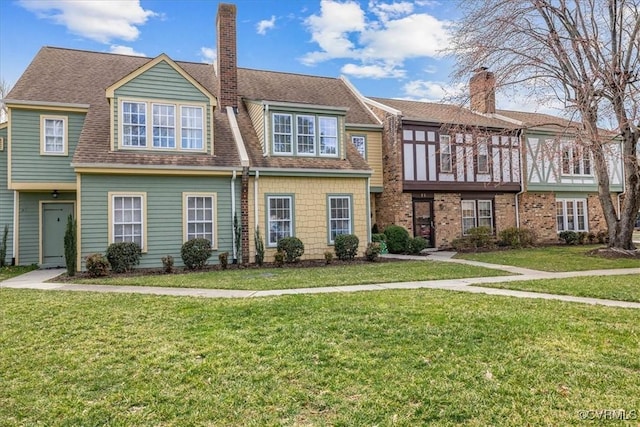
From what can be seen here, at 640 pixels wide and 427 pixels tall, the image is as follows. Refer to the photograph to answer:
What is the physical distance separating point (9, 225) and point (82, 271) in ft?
15.8

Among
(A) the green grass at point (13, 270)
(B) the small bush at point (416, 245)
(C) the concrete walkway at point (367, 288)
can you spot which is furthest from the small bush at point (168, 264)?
(B) the small bush at point (416, 245)

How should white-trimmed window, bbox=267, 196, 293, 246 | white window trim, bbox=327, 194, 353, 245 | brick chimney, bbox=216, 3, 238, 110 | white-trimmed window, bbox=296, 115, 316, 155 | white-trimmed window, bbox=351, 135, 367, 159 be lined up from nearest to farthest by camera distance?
white-trimmed window, bbox=267, 196, 293, 246, white window trim, bbox=327, 194, 353, 245, white-trimmed window, bbox=296, 115, 316, 155, brick chimney, bbox=216, 3, 238, 110, white-trimmed window, bbox=351, 135, 367, 159

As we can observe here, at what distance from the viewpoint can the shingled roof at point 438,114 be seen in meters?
19.0

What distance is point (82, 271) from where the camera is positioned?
38.5 feet

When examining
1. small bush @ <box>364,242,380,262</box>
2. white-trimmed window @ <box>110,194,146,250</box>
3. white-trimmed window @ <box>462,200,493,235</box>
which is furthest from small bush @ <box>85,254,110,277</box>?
white-trimmed window @ <box>462,200,493,235</box>

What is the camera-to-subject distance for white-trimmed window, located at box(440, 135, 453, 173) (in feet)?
62.5

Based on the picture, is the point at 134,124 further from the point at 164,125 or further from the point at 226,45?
the point at 226,45

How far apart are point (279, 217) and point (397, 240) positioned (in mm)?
5644

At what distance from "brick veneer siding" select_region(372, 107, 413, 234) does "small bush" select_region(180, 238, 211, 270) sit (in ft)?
29.6

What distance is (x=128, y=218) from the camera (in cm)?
1230

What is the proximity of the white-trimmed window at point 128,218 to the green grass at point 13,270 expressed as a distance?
289 cm

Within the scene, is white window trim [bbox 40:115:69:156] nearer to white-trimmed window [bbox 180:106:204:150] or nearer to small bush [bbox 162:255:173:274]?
white-trimmed window [bbox 180:106:204:150]

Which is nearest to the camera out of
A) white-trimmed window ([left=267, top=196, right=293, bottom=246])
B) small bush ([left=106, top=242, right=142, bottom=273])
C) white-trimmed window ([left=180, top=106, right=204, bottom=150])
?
small bush ([left=106, top=242, right=142, bottom=273])

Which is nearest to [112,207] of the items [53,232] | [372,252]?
[53,232]
